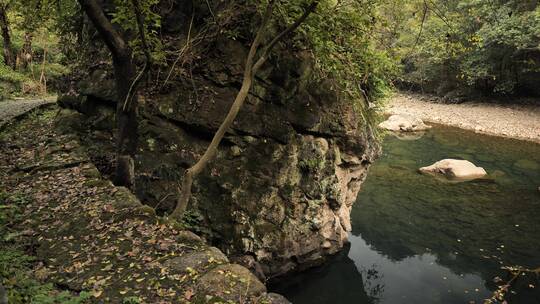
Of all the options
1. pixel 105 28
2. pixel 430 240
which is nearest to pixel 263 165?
pixel 105 28

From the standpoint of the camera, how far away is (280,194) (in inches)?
385

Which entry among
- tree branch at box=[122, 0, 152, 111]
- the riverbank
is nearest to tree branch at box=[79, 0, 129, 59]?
tree branch at box=[122, 0, 152, 111]

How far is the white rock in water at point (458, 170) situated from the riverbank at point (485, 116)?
18.9 ft

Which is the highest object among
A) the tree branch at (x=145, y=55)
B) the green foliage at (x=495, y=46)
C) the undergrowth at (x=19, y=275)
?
the green foliage at (x=495, y=46)

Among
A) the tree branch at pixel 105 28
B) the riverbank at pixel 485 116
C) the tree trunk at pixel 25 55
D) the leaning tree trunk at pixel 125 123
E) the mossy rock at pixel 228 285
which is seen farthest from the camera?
the riverbank at pixel 485 116

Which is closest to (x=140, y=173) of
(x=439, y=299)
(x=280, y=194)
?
(x=280, y=194)

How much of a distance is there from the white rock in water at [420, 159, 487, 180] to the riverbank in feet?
18.9

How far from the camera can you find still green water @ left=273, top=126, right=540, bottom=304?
1087 centimetres

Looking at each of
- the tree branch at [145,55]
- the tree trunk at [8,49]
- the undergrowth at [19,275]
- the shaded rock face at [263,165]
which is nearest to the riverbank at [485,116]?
the shaded rock face at [263,165]

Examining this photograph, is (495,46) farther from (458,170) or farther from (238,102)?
(238,102)

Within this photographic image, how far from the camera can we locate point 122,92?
7.66 metres

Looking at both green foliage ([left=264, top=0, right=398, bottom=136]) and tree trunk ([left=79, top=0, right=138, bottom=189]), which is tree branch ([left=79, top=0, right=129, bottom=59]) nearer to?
tree trunk ([left=79, top=0, right=138, bottom=189])

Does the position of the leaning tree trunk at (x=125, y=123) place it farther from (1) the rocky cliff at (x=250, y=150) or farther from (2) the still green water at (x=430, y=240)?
(2) the still green water at (x=430, y=240)

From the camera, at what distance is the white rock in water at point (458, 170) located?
63.2 ft
